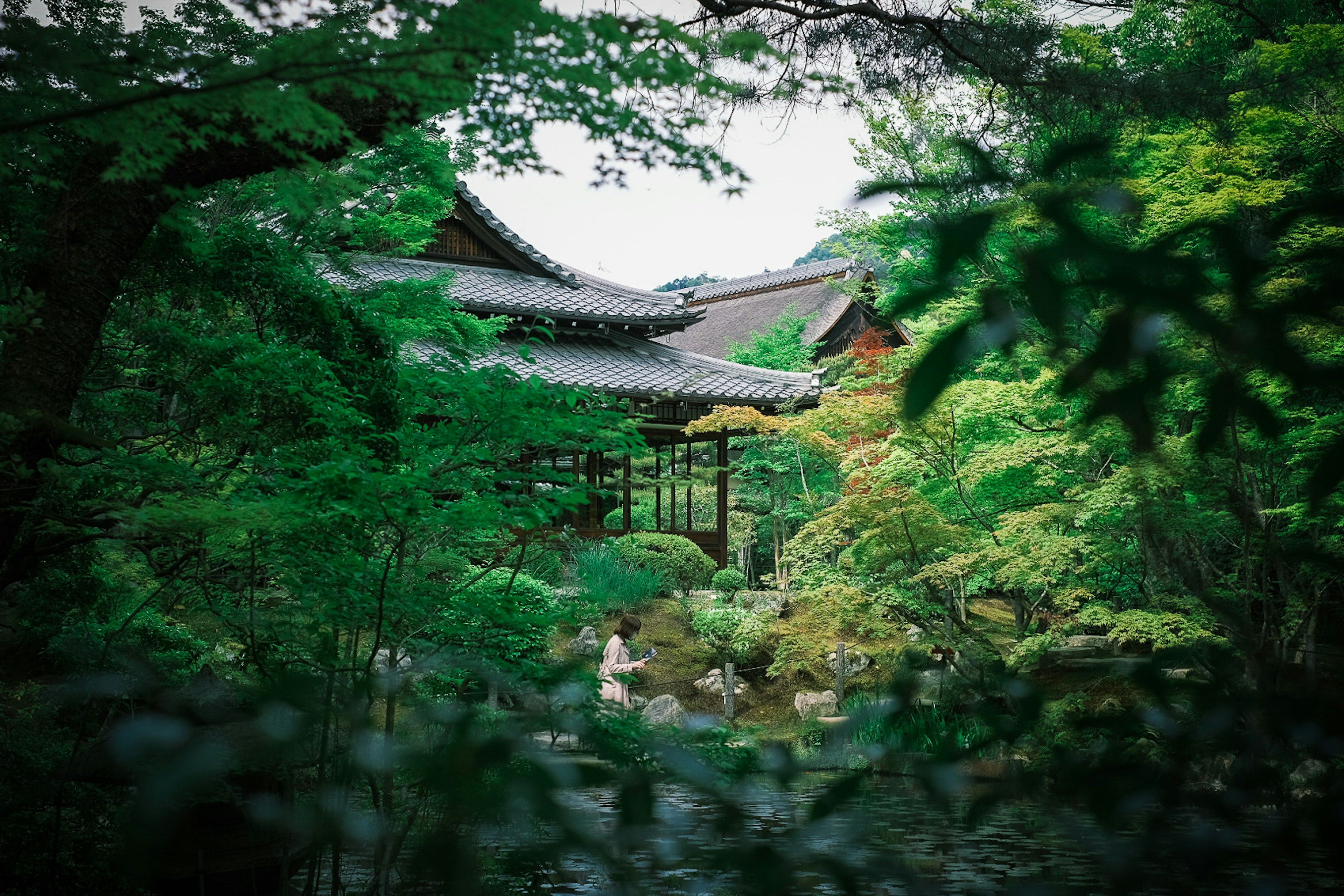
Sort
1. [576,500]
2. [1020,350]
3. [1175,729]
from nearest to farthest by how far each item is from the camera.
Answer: [1175,729] → [576,500] → [1020,350]

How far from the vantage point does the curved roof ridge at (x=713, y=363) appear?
1557cm

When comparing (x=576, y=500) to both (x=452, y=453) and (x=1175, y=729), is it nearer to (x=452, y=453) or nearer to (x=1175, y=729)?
(x=452, y=453)

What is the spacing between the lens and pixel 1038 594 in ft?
33.9

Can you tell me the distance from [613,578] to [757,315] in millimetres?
16178

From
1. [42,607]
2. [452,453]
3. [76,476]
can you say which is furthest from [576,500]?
[42,607]

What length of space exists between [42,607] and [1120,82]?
616cm

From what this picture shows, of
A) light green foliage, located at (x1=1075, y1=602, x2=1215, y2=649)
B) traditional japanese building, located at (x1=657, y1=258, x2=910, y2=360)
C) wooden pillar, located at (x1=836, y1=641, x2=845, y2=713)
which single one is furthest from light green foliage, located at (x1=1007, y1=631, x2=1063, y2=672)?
traditional japanese building, located at (x1=657, y1=258, x2=910, y2=360)

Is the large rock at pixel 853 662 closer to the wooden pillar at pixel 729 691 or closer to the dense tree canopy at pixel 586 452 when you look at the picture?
the dense tree canopy at pixel 586 452

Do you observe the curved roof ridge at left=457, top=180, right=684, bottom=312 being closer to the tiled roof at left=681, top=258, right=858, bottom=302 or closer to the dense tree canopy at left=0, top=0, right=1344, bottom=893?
the dense tree canopy at left=0, top=0, right=1344, bottom=893

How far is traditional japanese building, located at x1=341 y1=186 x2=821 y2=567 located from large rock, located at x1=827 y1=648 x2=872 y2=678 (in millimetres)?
3293

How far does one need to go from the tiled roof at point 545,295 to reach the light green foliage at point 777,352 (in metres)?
5.80

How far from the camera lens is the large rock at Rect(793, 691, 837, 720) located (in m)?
10.9

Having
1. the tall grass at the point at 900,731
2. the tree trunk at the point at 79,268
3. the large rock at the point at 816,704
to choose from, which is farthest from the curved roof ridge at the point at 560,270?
the tall grass at the point at 900,731

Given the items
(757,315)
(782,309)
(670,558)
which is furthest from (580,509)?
(757,315)
